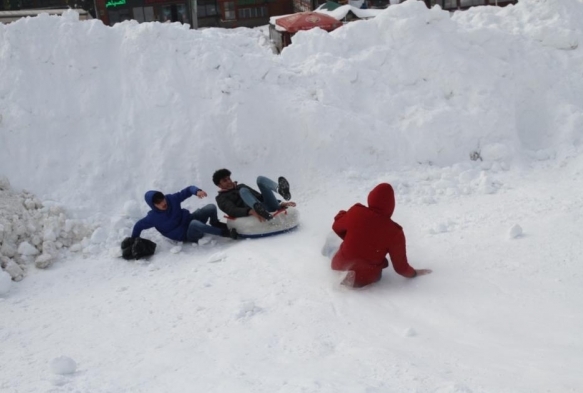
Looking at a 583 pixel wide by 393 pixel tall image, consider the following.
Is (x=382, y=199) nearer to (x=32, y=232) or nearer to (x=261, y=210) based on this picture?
(x=261, y=210)

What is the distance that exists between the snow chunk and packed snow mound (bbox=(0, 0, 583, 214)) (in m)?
3.50

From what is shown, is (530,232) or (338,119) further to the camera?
(338,119)

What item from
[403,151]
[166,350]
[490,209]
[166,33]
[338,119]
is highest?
[166,33]

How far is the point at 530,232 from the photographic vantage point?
5543 mm

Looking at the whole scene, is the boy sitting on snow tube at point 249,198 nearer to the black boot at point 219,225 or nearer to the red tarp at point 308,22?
the black boot at point 219,225

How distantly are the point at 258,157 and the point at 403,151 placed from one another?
224cm

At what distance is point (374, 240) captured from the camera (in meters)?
4.82

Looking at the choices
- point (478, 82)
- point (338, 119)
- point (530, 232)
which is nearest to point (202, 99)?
point (338, 119)

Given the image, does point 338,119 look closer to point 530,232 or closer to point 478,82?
point 478,82

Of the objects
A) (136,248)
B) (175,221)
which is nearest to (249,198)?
(175,221)

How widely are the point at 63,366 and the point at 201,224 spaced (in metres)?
2.86

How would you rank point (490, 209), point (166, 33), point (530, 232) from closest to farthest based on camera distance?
point (530, 232)
point (490, 209)
point (166, 33)

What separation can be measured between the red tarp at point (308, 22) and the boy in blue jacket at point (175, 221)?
43.6ft

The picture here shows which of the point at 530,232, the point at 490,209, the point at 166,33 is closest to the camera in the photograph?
the point at 530,232
